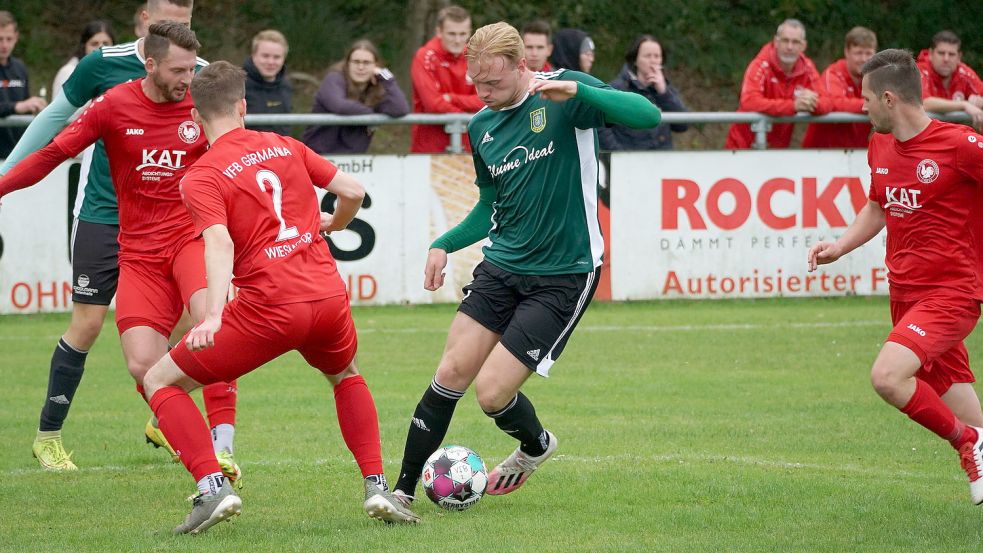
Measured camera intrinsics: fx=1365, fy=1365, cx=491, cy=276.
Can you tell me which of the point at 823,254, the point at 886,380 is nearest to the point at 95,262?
the point at 823,254

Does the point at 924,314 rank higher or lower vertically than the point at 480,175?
lower

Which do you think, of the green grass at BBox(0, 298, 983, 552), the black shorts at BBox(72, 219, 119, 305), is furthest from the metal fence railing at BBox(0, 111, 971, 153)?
the black shorts at BBox(72, 219, 119, 305)

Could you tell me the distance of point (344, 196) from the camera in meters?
5.84

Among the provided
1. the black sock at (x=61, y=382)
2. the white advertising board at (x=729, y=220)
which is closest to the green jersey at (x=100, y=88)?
the black sock at (x=61, y=382)

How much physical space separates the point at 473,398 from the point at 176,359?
4.22 m

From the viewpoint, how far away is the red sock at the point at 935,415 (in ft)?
19.8

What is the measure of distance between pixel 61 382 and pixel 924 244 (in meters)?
4.59

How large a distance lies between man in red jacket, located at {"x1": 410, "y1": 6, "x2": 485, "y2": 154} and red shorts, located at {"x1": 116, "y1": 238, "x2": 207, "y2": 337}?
6642mm

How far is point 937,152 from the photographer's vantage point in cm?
616

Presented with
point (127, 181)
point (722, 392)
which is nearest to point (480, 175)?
point (127, 181)

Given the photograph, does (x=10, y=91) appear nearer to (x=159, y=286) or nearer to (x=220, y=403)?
(x=159, y=286)

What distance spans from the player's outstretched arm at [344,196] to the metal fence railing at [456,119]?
6.46 m

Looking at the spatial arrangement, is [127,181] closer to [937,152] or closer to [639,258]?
[937,152]

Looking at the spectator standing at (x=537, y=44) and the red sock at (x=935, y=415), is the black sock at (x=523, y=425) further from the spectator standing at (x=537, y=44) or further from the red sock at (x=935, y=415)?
the spectator standing at (x=537, y=44)
